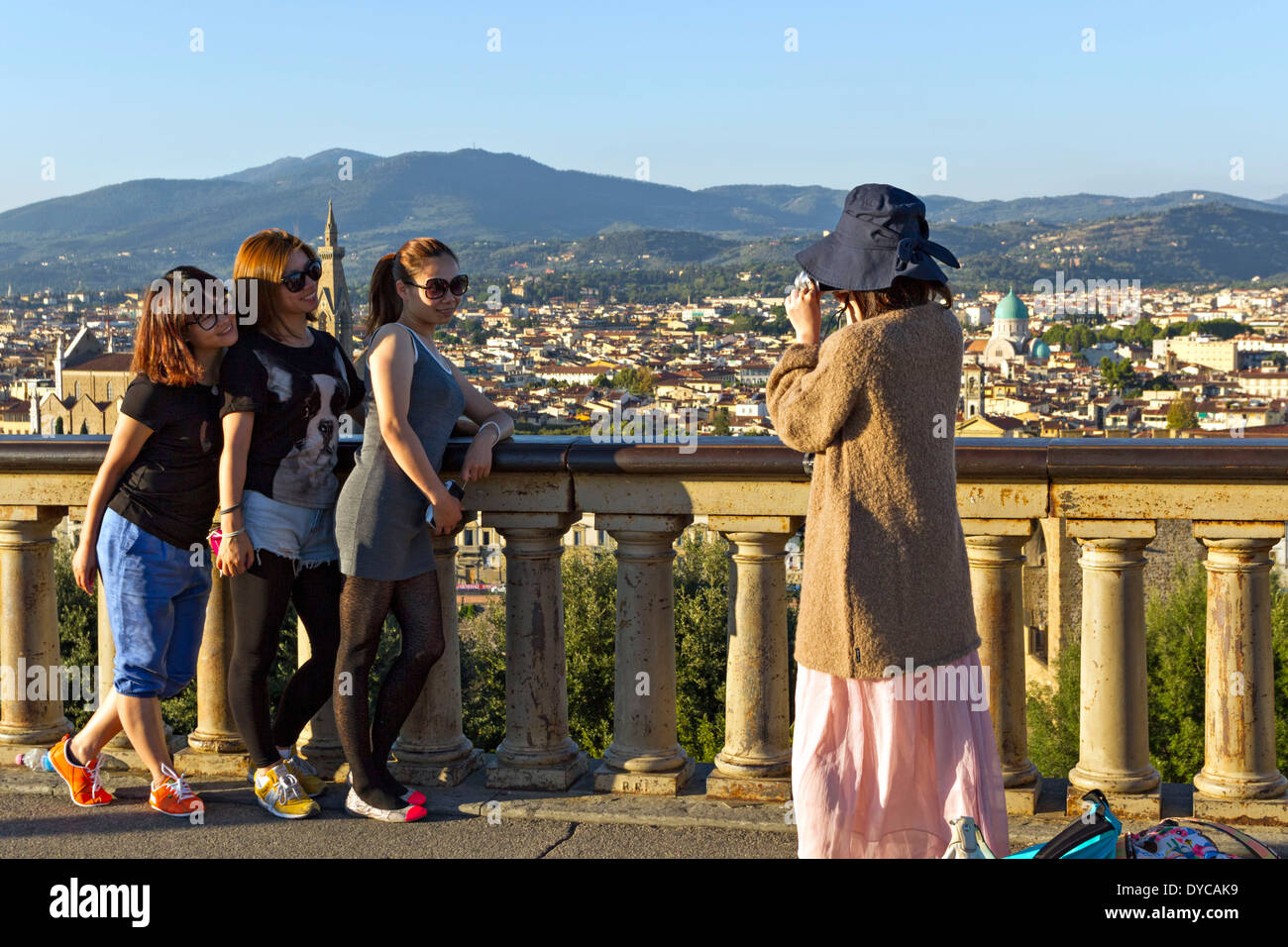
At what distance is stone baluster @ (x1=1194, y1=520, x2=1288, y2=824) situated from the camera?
2.88m

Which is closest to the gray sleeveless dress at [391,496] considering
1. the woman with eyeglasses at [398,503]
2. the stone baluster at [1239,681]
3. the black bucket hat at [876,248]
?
the woman with eyeglasses at [398,503]

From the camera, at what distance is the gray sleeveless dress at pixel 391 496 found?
2.89 m

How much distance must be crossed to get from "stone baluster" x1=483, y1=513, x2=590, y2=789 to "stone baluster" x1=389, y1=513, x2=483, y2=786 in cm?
10

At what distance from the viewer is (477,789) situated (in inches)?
127

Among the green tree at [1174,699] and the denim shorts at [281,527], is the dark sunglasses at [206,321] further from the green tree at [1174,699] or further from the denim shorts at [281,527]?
the green tree at [1174,699]

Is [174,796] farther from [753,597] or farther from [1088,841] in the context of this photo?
[1088,841]

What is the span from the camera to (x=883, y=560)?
2346 mm

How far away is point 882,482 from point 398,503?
102 cm

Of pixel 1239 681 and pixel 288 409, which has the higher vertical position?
pixel 288 409

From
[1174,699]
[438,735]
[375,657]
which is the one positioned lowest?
[1174,699]

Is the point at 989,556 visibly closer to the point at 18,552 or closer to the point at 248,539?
the point at 248,539

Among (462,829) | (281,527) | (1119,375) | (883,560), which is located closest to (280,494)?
(281,527)

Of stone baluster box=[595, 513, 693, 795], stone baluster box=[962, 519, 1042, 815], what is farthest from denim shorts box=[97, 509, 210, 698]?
stone baluster box=[962, 519, 1042, 815]

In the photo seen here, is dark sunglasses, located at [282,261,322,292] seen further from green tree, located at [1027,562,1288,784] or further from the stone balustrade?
green tree, located at [1027,562,1288,784]
